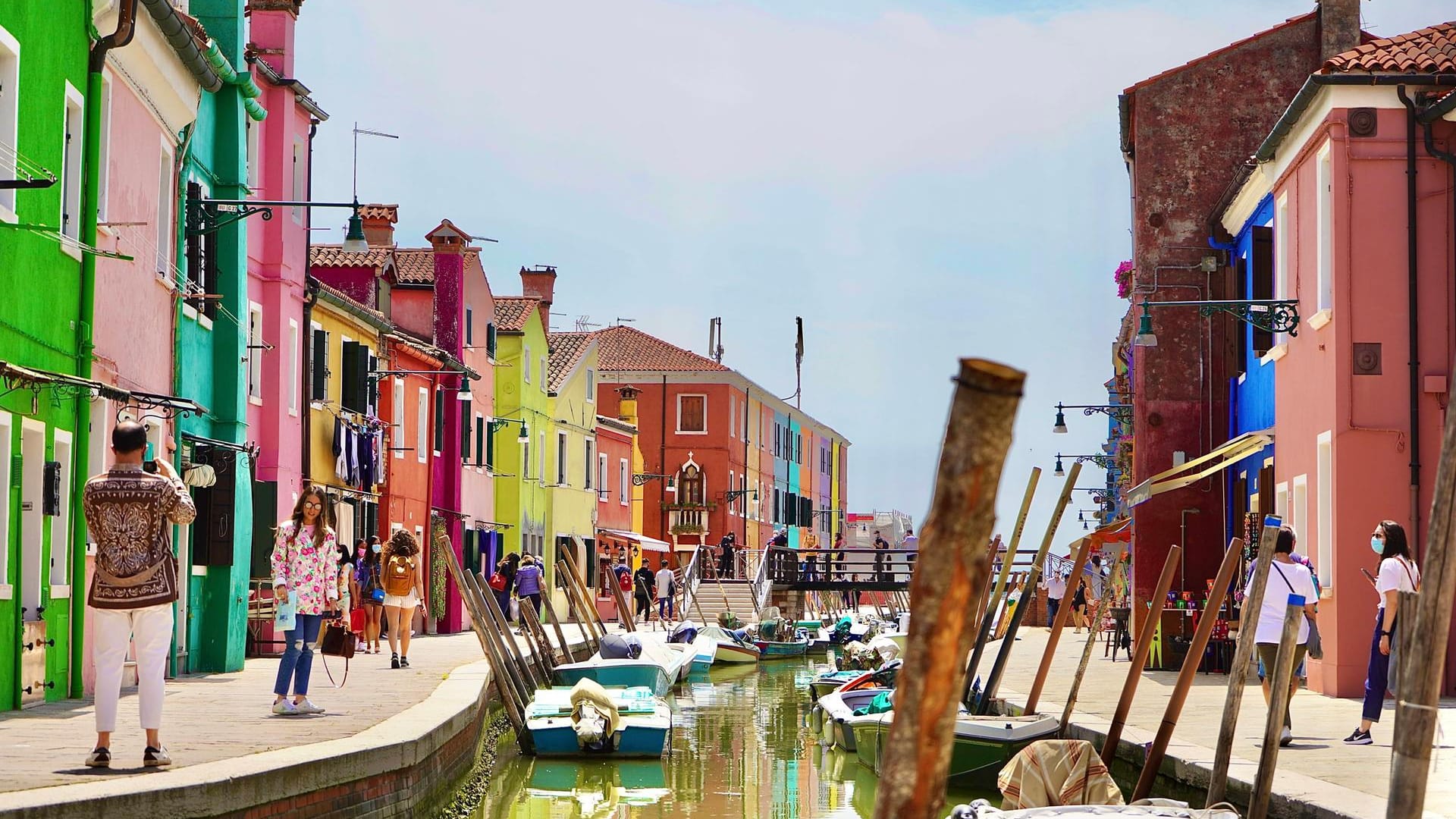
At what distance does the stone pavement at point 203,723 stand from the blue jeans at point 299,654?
0.85ft

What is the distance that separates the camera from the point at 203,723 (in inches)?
505

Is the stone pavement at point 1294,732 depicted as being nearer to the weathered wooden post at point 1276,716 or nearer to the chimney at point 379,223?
the weathered wooden post at point 1276,716

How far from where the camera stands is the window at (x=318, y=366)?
28.5 m

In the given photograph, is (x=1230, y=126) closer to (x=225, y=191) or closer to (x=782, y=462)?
(x=225, y=191)

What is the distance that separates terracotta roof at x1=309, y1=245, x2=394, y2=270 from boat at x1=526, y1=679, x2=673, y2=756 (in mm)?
18760

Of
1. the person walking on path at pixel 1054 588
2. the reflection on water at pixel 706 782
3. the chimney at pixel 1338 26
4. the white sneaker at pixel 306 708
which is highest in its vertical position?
the chimney at pixel 1338 26

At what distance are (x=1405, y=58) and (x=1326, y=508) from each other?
441 cm

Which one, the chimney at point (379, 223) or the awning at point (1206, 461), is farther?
the chimney at point (379, 223)

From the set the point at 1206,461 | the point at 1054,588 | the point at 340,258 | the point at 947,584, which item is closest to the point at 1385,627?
the point at 1206,461

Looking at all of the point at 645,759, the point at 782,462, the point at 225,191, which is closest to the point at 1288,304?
the point at 645,759

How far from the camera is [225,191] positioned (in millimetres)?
20781

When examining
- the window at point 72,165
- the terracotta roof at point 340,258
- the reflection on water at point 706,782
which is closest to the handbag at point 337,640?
the reflection on water at point 706,782

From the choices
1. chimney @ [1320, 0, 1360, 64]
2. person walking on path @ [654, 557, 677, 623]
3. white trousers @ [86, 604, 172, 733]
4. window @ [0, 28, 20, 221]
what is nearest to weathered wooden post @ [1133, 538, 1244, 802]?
white trousers @ [86, 604, 172, 733]

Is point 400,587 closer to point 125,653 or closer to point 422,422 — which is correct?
point 125,653
